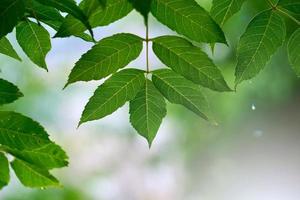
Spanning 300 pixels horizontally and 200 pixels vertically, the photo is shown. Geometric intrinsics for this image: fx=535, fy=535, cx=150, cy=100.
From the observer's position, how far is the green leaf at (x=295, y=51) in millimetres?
713

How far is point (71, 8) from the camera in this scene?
59 centimetres

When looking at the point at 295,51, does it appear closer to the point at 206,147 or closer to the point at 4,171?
the point at 4,171

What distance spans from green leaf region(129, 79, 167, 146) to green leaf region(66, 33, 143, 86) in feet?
0.19

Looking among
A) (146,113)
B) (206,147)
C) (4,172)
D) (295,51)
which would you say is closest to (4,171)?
(4,172)

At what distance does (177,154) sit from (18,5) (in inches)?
235

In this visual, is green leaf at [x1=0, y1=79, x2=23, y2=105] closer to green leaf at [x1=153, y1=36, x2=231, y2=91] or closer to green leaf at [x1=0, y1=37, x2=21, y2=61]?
green leaf at [x1=0, y1=37, x2=21, y2=61]

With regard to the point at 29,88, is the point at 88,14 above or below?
above

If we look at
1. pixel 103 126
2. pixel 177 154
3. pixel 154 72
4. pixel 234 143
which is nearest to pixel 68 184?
pixel 103 126

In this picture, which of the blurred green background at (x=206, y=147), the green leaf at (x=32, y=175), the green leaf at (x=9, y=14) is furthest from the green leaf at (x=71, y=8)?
the blurred green background at (x=206, y=147)

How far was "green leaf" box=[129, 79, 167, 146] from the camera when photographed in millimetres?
752

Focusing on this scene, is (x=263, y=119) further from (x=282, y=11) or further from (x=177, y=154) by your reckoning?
(x=282, y=11)

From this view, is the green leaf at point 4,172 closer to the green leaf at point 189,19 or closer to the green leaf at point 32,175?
the green leaf at point 32,175

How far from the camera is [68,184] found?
5.85 meters

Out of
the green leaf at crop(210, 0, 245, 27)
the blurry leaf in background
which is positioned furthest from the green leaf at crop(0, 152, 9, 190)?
the green leaf at crop(210, 0, 245, 27)
